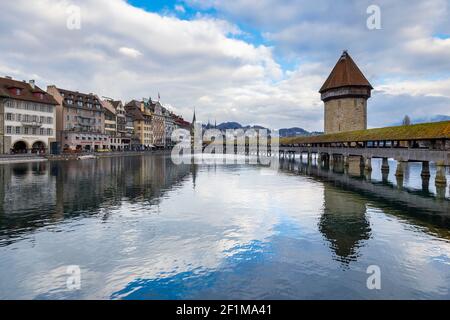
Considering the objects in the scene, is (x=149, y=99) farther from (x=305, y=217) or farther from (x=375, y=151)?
(x=305, y=217)

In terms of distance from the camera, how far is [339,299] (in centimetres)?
818

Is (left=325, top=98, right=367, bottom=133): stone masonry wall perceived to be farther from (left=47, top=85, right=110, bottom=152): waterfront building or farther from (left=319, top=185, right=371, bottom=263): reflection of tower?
(left=47, top=85, right=110, bottom=152): waterfront building

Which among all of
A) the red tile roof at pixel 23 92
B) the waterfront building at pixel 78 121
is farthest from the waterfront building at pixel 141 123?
the red tile roof at pixel 23 92

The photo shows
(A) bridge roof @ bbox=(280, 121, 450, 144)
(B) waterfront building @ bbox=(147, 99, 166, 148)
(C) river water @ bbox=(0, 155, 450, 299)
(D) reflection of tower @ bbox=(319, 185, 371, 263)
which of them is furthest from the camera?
(B) waterfront building @ bbox=(147, 99, 166, 148)

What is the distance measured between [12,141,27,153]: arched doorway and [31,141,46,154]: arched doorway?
1.59 meters

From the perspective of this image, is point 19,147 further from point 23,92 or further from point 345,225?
point 345,225

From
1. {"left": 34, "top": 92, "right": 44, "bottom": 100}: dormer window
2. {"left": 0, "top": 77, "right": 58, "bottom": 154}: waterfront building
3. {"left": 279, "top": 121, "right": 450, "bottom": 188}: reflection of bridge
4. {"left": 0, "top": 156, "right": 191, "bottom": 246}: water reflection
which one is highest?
{"left": 34, "top": 92, "right": 44, "bottom": 100}: dormer window

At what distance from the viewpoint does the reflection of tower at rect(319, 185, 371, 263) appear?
12.0 meters

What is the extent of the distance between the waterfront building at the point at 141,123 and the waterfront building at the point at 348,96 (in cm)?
6979

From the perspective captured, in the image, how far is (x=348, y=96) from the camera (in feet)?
230

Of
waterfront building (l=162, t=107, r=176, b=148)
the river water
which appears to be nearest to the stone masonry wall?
the river water
